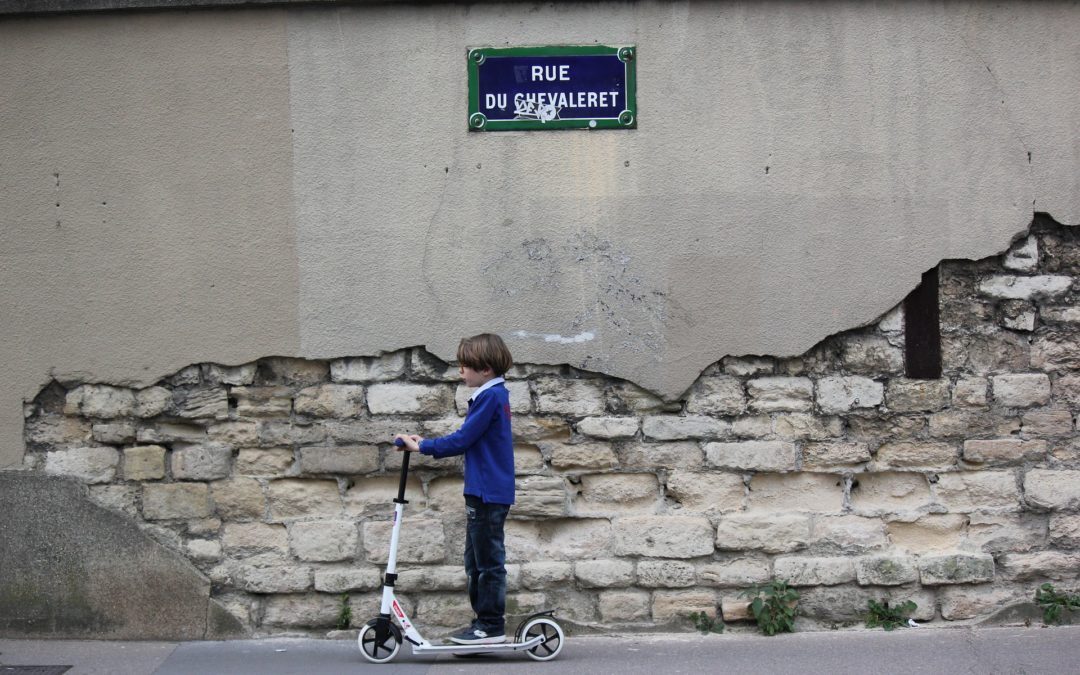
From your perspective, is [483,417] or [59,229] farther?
[59,229]

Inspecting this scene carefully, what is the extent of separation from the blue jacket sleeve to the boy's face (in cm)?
9

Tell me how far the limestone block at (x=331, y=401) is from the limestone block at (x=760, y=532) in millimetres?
1784

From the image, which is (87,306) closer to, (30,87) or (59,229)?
(59,229)

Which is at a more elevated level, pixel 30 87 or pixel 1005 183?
pixel 30 87

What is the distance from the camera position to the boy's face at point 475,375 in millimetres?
4816

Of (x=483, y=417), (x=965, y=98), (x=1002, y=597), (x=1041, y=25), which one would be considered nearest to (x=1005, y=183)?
(x=965, y=98)

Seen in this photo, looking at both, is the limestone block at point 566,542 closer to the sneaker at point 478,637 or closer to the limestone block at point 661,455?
the limestone block at point 661,455

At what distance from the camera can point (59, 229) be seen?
5.30 metres

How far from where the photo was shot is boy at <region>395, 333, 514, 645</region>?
4.77 metres

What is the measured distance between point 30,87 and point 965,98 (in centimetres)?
436

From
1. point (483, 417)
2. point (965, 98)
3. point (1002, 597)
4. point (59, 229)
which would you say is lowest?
point (1002, 597)

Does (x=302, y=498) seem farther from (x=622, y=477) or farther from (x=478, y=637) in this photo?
(x=622, y=477)

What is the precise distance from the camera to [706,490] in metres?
5.31

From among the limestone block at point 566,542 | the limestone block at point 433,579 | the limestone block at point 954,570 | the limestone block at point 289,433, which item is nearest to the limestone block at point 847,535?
the limestone block at point 954,570
